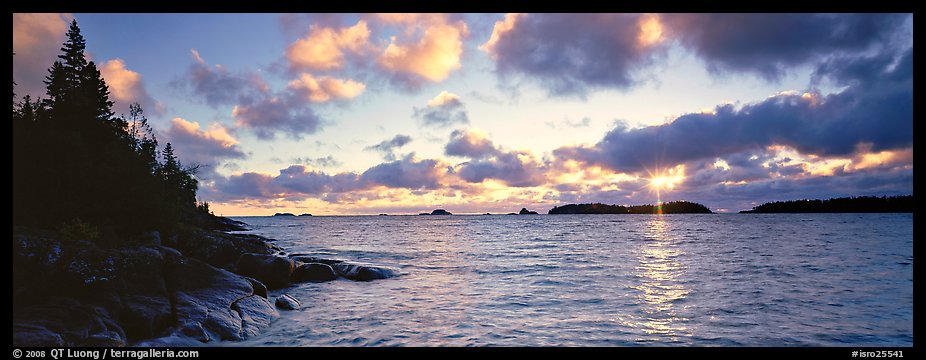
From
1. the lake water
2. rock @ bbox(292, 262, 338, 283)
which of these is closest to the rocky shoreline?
the lake water

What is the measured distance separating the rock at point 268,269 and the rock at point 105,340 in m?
12.4

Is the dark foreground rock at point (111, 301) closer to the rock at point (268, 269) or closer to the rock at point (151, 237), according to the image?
the rock at point (268, 269)

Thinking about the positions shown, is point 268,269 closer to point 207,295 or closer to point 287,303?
point 287,303

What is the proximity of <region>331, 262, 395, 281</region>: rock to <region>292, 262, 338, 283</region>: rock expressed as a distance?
2.76 feet

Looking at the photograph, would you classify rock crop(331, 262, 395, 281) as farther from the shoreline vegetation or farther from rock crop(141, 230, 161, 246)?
rock crop(141, 230, 161, 246)

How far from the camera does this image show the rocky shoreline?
1125 cm

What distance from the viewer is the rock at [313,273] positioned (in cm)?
2580

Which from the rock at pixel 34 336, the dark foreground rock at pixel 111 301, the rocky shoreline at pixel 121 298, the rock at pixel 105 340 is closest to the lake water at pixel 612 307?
the rocky shoreline at pixel 121 298

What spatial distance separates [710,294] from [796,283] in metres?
7.01

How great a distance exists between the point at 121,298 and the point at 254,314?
13.0 feet

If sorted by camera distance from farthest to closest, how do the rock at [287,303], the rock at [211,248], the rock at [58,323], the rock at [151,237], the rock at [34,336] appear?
the rock at [211,248] → the rock at [151,237] → the rock at [287,303] → the rock at [58,323] → the rock at [34,336]

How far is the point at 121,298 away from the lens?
13391 mm
